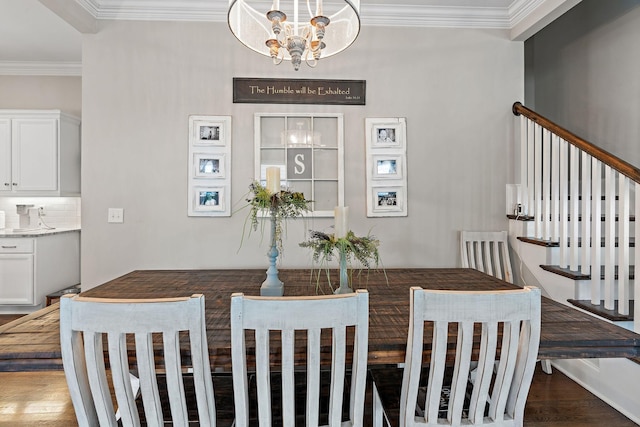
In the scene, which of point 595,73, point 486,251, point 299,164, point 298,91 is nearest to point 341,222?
point 299,164

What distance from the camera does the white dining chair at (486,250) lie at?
3.02m

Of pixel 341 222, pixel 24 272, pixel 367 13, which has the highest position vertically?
pixel 367 13

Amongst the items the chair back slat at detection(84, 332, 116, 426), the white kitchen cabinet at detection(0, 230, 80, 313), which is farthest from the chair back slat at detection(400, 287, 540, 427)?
the white kitchen cabinet at detection(0, 230, 80, 313)

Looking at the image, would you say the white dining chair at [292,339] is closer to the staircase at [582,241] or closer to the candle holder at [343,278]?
the candle holder at [343,278]

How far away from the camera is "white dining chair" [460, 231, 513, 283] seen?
9.91 ft

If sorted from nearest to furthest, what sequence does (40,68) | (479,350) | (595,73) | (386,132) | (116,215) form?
1. (479,350)
2. (116,215)
3. (386,132)
4. (595,73)
5. (40,68)

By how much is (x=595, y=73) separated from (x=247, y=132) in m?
3.27

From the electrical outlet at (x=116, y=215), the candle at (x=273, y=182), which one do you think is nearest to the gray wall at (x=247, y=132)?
the electrical outlet at (x=116, y=215)

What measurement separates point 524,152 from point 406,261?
1.30 meters

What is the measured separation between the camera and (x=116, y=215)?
2979 millimetres

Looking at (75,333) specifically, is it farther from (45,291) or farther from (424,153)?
(45,291)

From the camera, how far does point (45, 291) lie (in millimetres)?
3883

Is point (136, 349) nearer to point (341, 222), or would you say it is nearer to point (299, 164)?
point (341, 222)

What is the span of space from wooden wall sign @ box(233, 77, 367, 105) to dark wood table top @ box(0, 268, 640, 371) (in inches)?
Answer: 61.9
